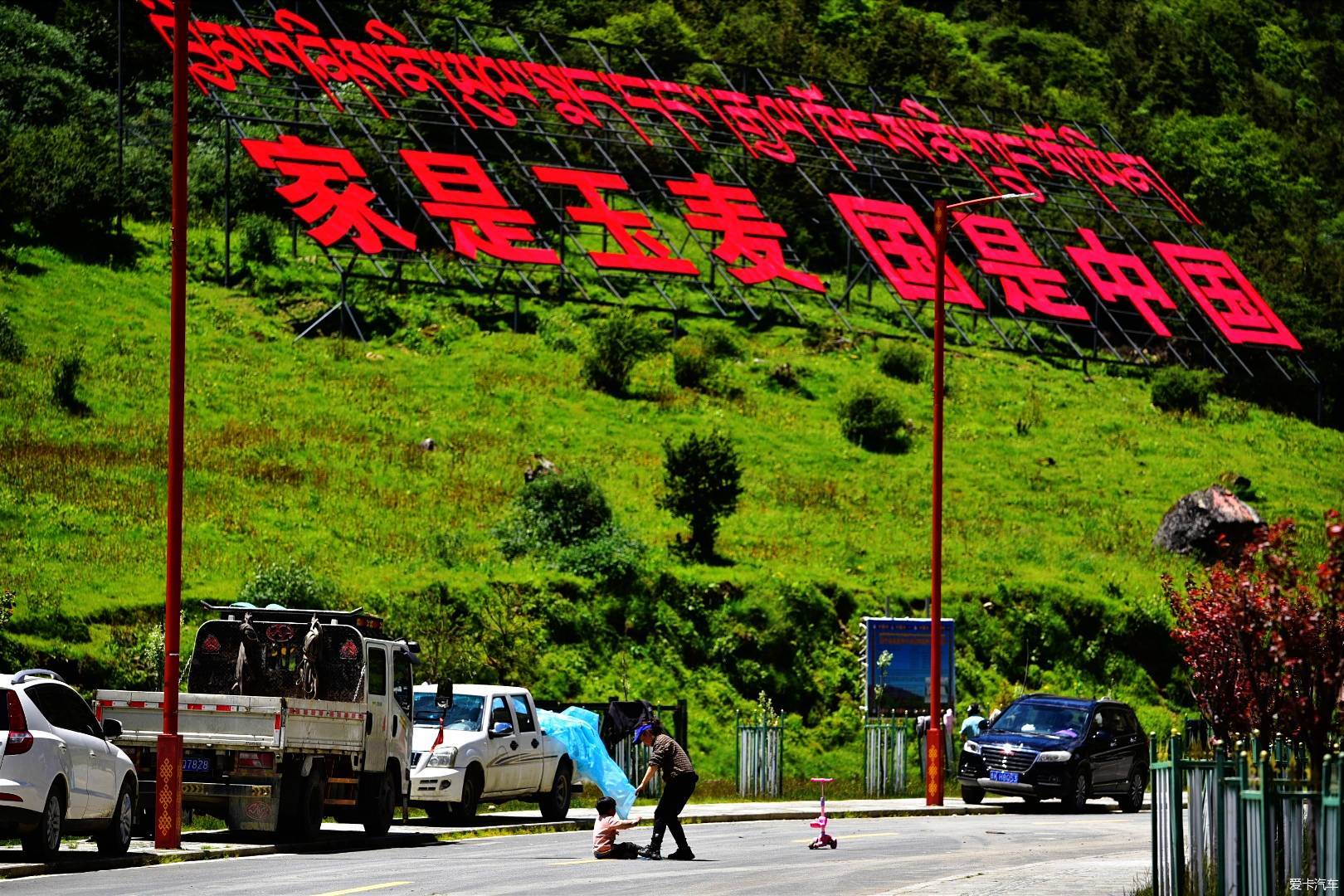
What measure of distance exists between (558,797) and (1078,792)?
8.75m

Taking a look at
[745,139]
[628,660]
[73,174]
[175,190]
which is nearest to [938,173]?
[745,139]

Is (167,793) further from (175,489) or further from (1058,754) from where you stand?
(1058,754)

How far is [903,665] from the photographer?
35594 mm

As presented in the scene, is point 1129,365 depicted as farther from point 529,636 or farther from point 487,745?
A: point 487,745

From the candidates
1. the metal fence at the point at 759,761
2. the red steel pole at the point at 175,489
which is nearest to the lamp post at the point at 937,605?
the metal fence at the point at 759,761

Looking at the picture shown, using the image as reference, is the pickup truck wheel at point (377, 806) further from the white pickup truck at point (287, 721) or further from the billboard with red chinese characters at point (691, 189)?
the billboard with red chinese characters at point (691, 189)

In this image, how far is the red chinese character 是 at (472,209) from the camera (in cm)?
5991

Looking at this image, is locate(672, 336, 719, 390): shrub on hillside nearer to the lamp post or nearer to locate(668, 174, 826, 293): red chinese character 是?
locate(668, 174, 826, 293): red chinese character 是

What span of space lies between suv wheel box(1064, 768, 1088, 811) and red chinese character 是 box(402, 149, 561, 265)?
3273 cm

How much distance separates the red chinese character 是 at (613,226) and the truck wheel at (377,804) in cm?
4011

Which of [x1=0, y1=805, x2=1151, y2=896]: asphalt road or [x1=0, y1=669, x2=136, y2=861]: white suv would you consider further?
[x1=0, y1=669, x2=136, y2=861]: white suv

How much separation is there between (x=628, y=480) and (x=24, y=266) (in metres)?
21.1

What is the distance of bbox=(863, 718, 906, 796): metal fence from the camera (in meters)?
33.6

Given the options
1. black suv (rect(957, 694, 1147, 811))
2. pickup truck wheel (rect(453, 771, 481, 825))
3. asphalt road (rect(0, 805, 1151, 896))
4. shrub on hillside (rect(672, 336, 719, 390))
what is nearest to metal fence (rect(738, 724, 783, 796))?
black suv (rect(957, 694, 1147, 811))
